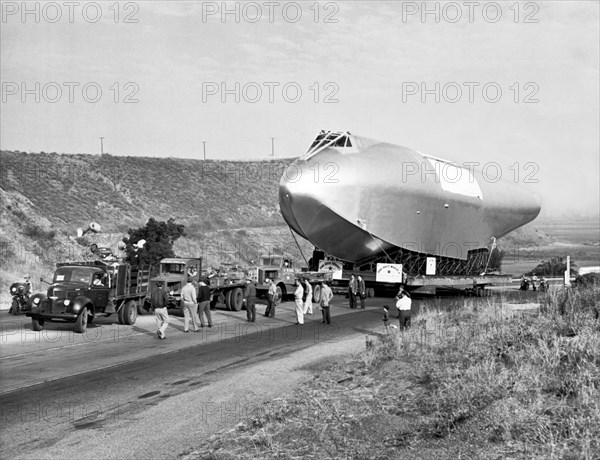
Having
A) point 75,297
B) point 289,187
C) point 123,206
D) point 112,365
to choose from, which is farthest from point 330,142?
point 123,206

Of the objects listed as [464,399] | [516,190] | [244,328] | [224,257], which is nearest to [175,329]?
[244,328]

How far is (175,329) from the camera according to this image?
2145cm

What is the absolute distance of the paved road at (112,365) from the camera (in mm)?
9703

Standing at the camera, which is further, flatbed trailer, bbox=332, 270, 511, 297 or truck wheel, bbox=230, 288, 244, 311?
flatbed trailer, bbox=332, 270, 511, 297

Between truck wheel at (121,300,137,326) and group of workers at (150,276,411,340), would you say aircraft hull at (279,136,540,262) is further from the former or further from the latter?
truck wheel at (121,300,137,326)

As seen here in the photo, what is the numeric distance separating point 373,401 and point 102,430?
3.89 m

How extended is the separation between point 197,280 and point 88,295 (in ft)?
18.7

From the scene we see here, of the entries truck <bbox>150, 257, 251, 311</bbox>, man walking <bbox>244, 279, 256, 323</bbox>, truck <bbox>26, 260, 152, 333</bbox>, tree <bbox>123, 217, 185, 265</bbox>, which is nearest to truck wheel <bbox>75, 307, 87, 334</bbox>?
Answer: truck <bbox>26, 260, 152, 333</bbox>

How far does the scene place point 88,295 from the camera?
2048 cm

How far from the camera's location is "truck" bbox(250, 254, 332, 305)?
101 feet

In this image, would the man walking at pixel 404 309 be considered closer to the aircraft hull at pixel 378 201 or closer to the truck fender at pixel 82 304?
the truck fender at pixel 82 304

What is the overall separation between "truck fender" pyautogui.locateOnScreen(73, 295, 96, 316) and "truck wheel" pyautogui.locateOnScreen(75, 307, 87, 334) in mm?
186

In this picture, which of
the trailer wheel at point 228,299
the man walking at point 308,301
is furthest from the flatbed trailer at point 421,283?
the trailer wheel at point 228,299

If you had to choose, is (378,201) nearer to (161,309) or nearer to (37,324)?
(161,309)
